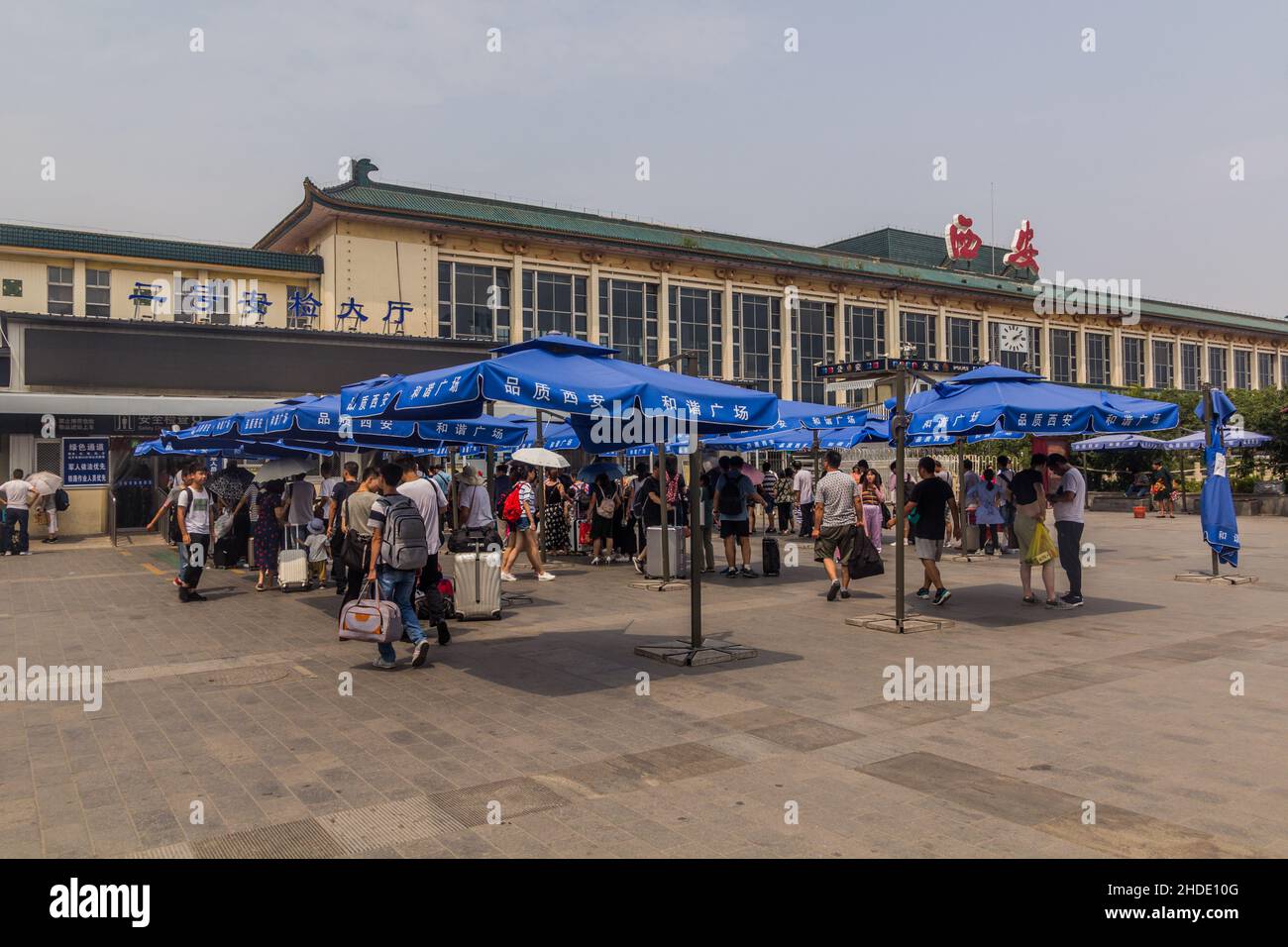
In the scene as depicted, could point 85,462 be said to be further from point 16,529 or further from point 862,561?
point 862,561

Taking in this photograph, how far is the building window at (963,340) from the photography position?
48.5 m

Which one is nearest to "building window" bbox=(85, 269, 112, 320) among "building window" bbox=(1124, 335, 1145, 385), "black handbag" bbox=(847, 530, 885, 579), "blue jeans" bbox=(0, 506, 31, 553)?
"blue jeans" bbox=(0, 506, 31, 553)

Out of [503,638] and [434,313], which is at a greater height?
[434,313]

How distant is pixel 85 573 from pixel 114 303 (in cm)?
1490

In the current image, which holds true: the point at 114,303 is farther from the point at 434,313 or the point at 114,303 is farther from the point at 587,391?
the point at 587,391

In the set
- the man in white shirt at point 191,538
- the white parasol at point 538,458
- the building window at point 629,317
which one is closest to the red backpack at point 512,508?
the white parasol at point 538,458

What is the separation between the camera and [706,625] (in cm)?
1032

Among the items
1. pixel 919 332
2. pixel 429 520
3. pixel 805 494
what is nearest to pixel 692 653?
pixel 429 520

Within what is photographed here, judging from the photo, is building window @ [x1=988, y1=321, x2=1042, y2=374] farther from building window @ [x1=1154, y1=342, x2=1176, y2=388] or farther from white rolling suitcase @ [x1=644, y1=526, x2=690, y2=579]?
white rolling suitcase @ [x1=644, y1=526, x2=690, y2=579]

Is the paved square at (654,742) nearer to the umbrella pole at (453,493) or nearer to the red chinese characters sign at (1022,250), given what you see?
the umbrella pole at (453,493)

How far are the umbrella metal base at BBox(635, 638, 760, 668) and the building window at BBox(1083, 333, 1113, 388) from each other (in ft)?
175

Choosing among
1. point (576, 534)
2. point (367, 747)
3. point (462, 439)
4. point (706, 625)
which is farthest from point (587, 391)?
point (576, 534)

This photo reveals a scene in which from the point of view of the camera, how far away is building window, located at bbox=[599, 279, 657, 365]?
122ft

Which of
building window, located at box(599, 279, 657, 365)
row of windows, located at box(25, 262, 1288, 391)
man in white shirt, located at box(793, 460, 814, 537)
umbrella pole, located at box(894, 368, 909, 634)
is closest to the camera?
umbrella pole, located at box(894, 368, 909, 634)
